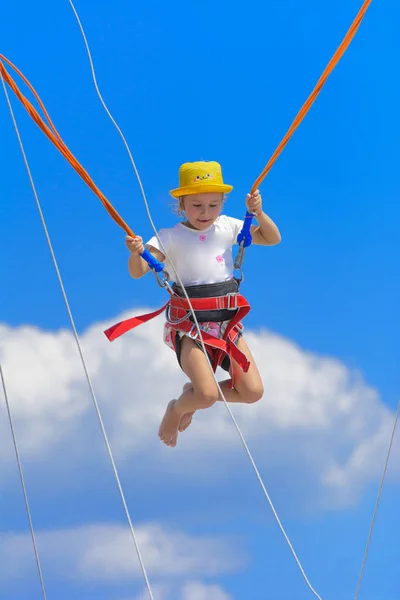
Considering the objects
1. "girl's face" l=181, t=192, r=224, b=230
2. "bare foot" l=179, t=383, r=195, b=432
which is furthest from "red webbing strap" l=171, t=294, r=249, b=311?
"bare foot" l=179, t=383, r=195, b=432

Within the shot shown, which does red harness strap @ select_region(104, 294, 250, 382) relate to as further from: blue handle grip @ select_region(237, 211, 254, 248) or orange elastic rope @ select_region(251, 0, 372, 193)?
orange elastic rope @ select_region(251, 0, 372, 193)

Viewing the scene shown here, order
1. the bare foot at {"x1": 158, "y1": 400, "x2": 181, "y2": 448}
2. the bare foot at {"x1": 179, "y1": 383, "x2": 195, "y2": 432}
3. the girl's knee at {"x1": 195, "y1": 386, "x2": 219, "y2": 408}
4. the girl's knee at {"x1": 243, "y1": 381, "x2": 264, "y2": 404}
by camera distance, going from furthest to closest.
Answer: the bare foot at {"x1": 179, "y1": 383, "x2": 195, "y2": 432}
the bare foot at {"x1": 158, "y1": 400, "x2": 181, "y2": 448}
the girl's knee at {"x1": 243, "y1": 381, "x2": 264, "y2": 404}
the girl's knee at {"x1": 195, "y1": 386, "x2": 219, "y2": 408}

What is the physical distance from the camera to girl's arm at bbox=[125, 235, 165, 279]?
670cm

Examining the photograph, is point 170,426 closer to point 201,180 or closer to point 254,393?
point 254,393

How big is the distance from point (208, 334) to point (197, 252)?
56cm

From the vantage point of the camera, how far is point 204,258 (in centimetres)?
698

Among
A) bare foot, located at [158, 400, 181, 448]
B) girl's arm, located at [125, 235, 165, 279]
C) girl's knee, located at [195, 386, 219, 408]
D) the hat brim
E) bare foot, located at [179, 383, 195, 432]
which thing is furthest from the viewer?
bare foot, located at [179, 383, 195, 432]

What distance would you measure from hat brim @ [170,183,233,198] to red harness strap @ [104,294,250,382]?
696mm

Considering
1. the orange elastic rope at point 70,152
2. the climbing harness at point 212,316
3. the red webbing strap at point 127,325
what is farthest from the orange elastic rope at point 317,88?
the red webbing strap at point 127,325

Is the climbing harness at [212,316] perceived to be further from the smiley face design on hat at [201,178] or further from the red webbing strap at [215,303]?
the smiley face design on hat at [201,178]

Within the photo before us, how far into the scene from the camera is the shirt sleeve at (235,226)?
7.12 m

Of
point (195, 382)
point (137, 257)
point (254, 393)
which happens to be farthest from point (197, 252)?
point (254, 393)

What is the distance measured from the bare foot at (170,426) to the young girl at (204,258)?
13.2 inches

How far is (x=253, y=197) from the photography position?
6.70 meters
